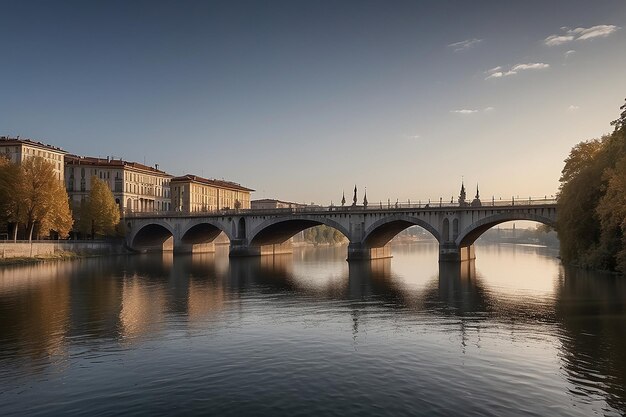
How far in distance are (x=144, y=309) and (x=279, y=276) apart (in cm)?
2898

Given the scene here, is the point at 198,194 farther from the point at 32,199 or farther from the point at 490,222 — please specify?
the point at 490,222

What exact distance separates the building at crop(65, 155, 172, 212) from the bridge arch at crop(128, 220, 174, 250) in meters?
11.9

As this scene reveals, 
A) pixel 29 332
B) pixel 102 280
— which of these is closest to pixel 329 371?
pixel 29 332

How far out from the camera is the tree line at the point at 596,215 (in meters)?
48.8

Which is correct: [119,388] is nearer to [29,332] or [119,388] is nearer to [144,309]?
[29,332]

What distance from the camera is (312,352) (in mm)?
23172

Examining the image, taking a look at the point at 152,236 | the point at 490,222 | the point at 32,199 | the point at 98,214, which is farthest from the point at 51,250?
the point at 490,222

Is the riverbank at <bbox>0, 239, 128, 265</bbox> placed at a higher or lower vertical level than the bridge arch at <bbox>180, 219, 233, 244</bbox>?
lower

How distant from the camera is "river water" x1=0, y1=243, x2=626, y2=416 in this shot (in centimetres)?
1648

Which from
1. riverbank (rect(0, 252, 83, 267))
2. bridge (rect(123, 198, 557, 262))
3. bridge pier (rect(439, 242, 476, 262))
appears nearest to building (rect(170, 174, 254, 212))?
bridge (rect(123, 198, 557, 262))

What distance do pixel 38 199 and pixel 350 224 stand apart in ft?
169

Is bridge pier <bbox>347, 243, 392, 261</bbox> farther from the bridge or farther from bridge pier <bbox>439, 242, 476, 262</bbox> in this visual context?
bridge pier <bbox>439, 242, 476, 262</bbox>

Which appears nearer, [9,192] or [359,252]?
[9,192]

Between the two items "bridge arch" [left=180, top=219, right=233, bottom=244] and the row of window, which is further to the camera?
Result: the row of window
